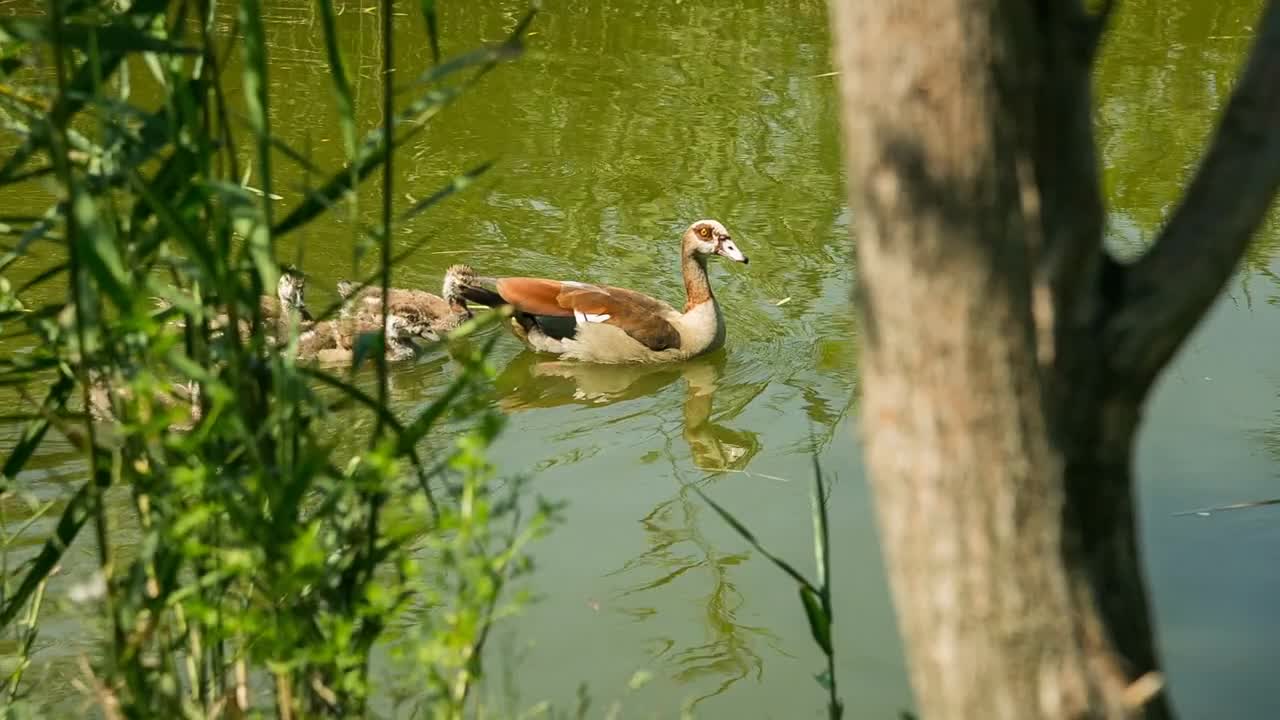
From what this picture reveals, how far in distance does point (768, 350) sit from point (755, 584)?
8.84ft

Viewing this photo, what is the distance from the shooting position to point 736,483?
5.97m

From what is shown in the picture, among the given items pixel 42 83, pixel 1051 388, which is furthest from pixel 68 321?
pixel 1051 388

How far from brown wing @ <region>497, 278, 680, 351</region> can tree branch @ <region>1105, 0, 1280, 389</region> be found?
525 cm

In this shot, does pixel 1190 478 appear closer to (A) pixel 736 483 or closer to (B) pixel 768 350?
(A) pixel 736 483

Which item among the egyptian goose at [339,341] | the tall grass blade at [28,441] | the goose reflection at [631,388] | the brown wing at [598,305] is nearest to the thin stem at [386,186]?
the tall grass blade at [28,441]

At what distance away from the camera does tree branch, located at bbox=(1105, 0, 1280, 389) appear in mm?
2197

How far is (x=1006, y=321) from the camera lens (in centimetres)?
209

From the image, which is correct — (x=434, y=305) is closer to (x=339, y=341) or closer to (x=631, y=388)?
(x=339, y=341)

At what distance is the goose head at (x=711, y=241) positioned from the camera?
7.64 meters

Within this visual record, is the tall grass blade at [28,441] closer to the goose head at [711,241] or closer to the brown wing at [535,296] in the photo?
the brown wing at [535,296]

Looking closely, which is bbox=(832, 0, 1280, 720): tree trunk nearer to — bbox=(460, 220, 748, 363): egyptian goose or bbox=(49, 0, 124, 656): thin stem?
bbox=(49, 0, 124, 656): thin stem

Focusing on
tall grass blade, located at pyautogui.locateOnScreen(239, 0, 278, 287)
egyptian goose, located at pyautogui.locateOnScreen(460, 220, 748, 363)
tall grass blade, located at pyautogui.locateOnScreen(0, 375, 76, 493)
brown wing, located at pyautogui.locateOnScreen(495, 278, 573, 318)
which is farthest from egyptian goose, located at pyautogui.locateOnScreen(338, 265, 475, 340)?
tall grass blade, located at pyautogui.locateOnScreen(239, 0, 278, 287)

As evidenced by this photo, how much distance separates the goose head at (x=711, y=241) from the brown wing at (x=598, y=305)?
337 mm

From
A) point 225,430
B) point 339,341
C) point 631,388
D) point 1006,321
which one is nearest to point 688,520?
point 631,388
